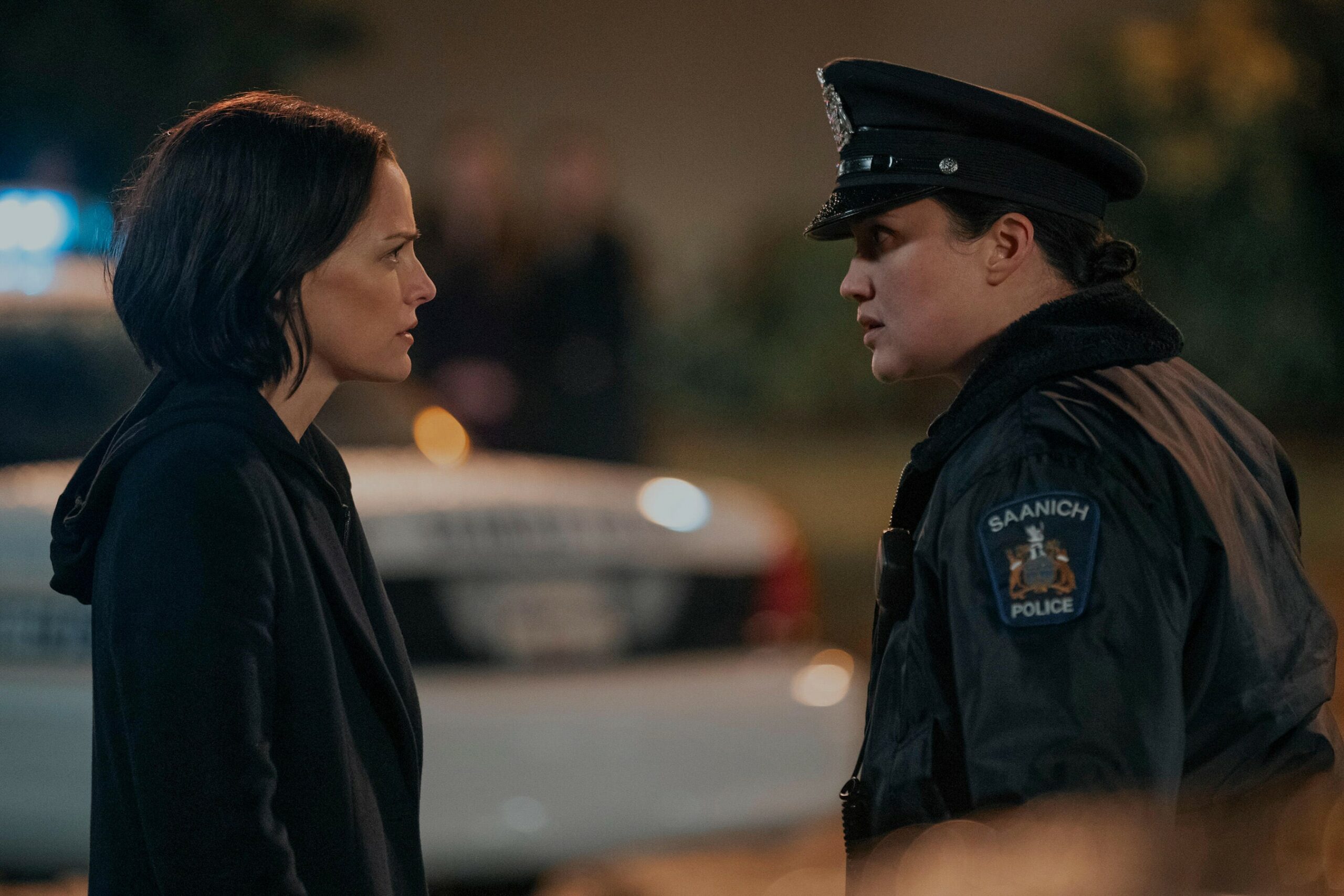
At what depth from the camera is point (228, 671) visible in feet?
5.30

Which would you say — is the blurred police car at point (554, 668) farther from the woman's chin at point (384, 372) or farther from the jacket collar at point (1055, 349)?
the jacket collar at point (1055, 349)

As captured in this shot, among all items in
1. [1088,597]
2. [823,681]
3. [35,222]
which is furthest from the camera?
[35,222]

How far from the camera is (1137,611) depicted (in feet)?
5.04

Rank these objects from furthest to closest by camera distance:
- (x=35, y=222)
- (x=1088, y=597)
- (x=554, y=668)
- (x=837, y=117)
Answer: (x=35, y=222), (x=554, y=668), (x=837, y=117), (x=1088, y=597)

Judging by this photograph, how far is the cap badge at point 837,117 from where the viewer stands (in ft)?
6.53

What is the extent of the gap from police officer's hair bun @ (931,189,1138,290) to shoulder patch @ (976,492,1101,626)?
399 mm

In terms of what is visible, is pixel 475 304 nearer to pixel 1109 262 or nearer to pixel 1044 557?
pixel 1109 262

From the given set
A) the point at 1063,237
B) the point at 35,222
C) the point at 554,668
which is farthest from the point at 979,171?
the point at 35,222

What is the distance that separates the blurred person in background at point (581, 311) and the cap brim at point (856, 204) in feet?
15.6

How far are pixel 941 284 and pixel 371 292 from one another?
28.2 inches

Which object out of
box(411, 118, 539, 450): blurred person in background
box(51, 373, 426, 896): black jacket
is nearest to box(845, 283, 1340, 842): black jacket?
box(51, 373, 426, 896): black jacket

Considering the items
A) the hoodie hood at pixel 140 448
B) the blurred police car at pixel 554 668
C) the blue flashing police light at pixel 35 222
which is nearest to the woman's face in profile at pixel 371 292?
the hoodie hood at pixel 140 448

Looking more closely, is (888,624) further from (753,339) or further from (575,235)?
(753,339)

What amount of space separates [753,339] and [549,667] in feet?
41.8
